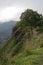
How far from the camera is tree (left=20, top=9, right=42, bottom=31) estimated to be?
72475 mm

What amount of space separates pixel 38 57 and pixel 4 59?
6348 millimetres

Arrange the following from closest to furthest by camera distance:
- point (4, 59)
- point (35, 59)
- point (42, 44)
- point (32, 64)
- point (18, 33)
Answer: point (4, 59)
point (32, 64)
point (35, 59)
point (42, 44)
point (18, 33)

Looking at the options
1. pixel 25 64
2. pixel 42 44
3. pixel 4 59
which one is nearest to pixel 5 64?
pixel 4 59

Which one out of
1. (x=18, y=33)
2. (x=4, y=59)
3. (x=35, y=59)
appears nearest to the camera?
(x=4, y=59)

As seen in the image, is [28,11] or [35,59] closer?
[35,59]

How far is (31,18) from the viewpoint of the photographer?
2867 inches

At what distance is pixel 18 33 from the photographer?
2744 inches

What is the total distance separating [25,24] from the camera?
7225 centimetres

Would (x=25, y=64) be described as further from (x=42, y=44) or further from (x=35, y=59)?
(x=42, y=44)

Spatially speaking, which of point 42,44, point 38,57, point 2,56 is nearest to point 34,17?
point 42,44

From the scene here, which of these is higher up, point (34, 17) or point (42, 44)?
point (34, 17)

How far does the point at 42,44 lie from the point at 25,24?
3499cm

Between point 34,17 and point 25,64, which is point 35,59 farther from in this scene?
point 34,17

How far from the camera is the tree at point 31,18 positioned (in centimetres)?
7247
